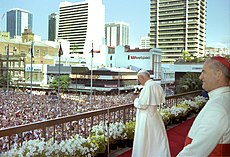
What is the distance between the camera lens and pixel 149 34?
19.9 feet

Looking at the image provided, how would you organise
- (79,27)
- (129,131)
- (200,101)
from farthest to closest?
(200,101)
(79,27)
(129,131)

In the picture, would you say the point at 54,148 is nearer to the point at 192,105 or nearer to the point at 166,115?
the point at 166,115

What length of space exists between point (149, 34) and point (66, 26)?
94.2 inches

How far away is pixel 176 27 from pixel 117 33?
1.45 meters

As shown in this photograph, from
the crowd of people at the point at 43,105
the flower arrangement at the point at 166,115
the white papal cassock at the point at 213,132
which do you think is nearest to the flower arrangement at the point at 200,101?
the flower arrangement at the point at 166,115

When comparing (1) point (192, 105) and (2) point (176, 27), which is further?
(2) point (176, 27)

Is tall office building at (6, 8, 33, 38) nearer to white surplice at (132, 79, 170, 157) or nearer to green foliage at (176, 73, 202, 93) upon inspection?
white surplice at (132, 79, 170, 157)

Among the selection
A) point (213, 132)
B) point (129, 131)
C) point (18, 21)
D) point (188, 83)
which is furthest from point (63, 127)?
point (188, 83)

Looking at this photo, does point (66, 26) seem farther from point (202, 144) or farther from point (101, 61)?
point (202, 144)

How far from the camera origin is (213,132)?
87 centimetres

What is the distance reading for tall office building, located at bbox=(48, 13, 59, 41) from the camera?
4.09 m

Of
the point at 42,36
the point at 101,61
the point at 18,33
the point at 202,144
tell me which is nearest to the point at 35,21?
the point at 42,36

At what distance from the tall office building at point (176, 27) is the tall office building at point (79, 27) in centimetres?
189

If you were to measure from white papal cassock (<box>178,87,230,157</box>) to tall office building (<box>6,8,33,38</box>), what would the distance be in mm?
3013
